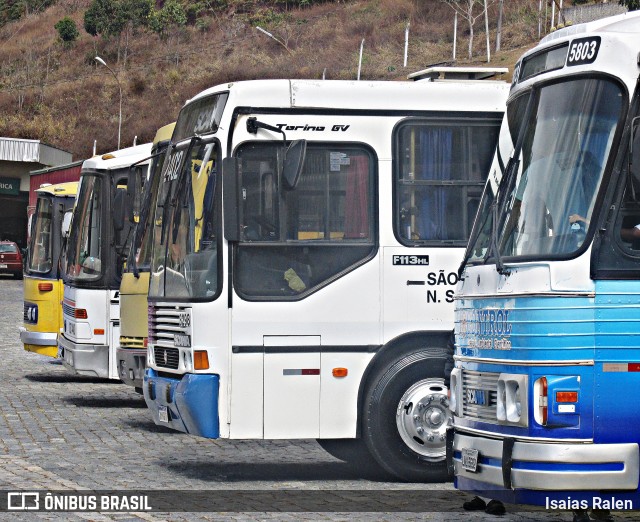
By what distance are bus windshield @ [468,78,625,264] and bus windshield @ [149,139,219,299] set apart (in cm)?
318

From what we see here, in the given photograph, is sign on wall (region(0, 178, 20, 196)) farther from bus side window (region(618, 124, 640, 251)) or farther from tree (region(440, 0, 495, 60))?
bus side window (region(618, 124, 640, 251))

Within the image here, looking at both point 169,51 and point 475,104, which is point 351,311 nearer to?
point 475,104

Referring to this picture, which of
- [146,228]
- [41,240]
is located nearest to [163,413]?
[146,228]

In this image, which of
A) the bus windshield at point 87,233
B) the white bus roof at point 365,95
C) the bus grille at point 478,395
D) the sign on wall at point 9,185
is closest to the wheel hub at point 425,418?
the white bus roof at point 365,95

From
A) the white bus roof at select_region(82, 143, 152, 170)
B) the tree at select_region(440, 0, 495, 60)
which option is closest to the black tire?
the white bus roof at select_region(82, 143, 152, 170)

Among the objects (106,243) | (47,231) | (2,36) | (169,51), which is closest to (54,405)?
(106,243)

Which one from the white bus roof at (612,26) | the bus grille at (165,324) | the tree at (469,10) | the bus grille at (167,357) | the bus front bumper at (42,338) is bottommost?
the bus front bumper at (42,338)

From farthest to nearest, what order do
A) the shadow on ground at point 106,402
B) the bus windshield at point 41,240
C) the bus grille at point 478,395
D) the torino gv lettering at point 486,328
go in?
the bus windshield at point 41,240, the shadow on ground at point 106,402, the bus grille at point 478,395, the torino gv lettering at point 486,328

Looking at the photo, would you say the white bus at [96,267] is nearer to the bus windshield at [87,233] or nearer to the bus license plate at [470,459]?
the bus windshield at [87,233]

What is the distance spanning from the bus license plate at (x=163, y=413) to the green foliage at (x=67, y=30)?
115 meters

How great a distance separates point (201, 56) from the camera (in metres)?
112

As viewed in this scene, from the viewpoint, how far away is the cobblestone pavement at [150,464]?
920 cm

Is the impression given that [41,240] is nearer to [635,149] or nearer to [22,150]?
[635,149]

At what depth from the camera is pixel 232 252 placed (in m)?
10.6
